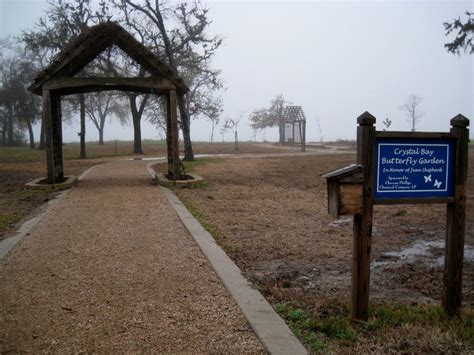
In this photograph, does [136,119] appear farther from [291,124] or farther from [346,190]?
[346,190]

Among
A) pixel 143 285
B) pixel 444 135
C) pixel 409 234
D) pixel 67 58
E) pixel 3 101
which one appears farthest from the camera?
pixel 3 101

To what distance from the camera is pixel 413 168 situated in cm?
428

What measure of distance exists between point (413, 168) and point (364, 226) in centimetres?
75

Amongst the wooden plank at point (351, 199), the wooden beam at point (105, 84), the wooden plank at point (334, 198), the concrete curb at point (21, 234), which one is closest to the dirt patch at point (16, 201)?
the concrete curb at point (21, 234)

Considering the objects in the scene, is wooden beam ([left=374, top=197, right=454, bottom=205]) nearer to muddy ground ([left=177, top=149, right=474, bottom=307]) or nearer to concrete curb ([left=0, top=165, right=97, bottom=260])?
muddy ground ([left=177, top=149, right=474, bottom=307])

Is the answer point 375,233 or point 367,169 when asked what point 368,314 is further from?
point 375,233

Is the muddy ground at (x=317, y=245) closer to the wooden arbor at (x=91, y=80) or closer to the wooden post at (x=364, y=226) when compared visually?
the wooden post at (x=364, y=226)

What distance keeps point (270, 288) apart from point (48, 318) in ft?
7.46

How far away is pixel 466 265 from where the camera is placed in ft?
20.9

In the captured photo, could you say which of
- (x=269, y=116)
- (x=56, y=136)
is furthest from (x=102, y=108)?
(x=56, y=136)

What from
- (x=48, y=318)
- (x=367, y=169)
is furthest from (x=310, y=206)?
(x=48, y=318)

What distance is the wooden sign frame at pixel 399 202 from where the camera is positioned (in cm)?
410

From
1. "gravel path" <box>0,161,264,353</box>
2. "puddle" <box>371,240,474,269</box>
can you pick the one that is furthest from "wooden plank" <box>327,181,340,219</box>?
"puddle" <box>371,240,474,269</box>

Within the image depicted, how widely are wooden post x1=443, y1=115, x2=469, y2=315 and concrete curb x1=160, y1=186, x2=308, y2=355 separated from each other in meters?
1.84
